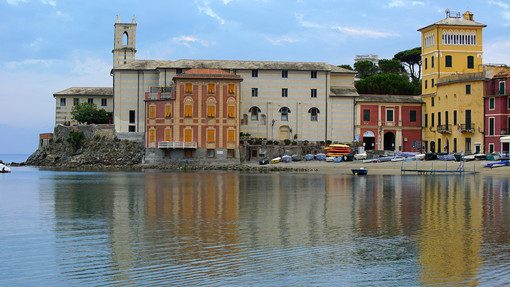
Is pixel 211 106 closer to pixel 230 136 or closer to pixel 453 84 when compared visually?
pixel 230 136

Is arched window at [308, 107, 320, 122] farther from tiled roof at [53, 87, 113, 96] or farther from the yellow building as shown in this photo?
tiled roof at [53, 87, 113, 96]

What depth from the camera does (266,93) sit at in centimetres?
8156

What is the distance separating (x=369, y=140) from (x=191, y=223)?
60898mm

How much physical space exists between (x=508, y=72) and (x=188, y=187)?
146 ft

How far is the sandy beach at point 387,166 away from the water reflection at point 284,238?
941 inches

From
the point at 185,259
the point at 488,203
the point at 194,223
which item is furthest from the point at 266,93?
the point at 185,259

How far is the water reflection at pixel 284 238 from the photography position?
15750 mm

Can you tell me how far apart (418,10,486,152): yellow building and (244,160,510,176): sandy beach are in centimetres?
919

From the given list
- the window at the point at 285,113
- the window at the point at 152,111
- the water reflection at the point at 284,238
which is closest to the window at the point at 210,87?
the window at the point at 152,111

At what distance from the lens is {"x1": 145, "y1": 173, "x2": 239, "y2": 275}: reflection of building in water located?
727 inches

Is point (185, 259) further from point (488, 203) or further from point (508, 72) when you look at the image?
point (508, 72)

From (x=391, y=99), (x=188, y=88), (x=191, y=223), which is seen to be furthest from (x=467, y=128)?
(x=191, y=223)

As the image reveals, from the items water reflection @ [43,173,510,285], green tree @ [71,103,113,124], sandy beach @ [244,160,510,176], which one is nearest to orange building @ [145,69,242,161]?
sandy beach @ [244,160,510,176]

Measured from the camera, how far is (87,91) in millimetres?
95562
